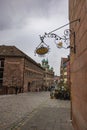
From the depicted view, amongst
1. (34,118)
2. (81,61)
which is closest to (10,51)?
(34,118)

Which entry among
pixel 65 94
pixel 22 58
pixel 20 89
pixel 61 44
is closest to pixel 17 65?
pixel 22 58

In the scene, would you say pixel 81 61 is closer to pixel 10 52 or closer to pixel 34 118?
pixel 34 118

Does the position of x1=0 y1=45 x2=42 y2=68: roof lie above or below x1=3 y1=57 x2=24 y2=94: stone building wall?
above

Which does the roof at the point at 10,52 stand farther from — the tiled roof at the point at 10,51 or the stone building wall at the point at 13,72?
the stone building wall at the point at 13,72

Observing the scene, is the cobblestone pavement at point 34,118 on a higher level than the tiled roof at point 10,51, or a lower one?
lower

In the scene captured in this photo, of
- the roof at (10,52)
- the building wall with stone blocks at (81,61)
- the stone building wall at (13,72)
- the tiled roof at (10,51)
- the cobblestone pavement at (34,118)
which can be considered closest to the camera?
the building wall with stone blocks at (81,61)

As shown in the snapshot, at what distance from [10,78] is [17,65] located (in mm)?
2782

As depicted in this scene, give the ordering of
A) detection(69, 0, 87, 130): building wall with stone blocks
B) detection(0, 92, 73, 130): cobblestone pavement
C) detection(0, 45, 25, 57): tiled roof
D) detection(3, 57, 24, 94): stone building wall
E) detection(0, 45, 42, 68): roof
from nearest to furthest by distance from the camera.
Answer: detection(69, 0, 87, 130): building wall with stone blocks < detection(0, 92, 73, 130): cobblestone pavement < detection(3, 57, 24, 94): stone building wall < detection(0, 45, 42, 68): roof < detection(0, 45, 25, 57): tiled roof

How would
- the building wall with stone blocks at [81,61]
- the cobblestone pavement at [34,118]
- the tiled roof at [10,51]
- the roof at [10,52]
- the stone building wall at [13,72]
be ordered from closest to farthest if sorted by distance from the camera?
1. the building wall with stone blocks at [81,61]
2. the cobblestone pavement at [34,118]
3. the stone building wall at [13,72]
4. the roof at [10,52]
5. the tiled roof at [10,51]

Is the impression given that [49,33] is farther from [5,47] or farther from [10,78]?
[5,47]

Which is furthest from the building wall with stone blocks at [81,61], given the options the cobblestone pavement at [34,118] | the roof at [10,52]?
the roof at [10,52]

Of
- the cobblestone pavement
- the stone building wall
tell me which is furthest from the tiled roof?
the cobblestone pavement

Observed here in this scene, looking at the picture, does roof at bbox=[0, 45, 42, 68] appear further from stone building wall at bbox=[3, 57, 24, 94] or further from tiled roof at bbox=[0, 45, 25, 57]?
stone building wall at bbox=[3, 57, 24, 94]

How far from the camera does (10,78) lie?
1551 inches
